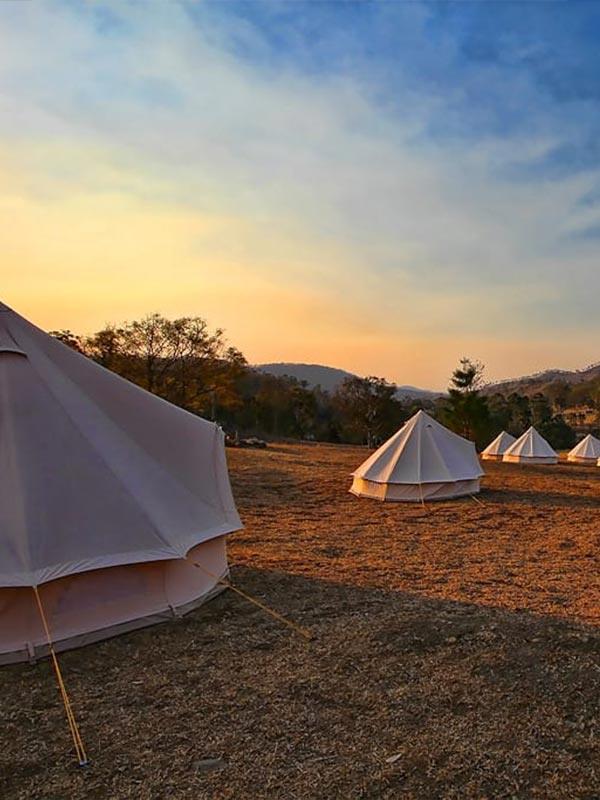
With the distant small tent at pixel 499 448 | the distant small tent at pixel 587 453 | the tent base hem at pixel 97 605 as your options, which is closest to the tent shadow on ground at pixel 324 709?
the tent base hem at pixel 97 605

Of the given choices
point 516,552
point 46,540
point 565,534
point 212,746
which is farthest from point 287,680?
point 565,534

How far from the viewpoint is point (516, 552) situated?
8.23 m

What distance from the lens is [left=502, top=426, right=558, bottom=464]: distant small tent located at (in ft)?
82.7

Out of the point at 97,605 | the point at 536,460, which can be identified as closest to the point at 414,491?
the point at 97,605

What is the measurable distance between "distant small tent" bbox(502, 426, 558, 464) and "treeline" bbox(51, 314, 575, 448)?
7.27m

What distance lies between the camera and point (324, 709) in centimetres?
377

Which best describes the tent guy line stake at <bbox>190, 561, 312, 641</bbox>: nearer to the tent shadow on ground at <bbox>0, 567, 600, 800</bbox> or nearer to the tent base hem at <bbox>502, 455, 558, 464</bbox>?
the tent shadow on ground at <bbox>0, 567, 600, 800</bbox>

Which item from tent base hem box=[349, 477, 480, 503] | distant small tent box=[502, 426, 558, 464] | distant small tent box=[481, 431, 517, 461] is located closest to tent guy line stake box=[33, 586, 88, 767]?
tent base hem box=[349, 477, 480, 503]

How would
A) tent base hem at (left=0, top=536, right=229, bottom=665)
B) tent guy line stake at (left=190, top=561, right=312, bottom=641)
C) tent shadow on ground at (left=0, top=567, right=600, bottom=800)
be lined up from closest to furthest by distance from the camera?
tent shadow on ground at (left=0, top=567, right=600, bottom=800)
tent base hem at (left=0, top=536, right=229, bottom=665)
tent guy line stake at (left=190, top=561, right=312, bottom=641)

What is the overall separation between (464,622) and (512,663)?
0.83 metres

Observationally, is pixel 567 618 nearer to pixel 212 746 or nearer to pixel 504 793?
pixel 504 793

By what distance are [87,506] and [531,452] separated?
23.6 meters

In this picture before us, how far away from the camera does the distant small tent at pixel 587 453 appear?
27.5m

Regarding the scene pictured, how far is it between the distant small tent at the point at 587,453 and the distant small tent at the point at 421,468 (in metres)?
16.3
